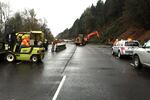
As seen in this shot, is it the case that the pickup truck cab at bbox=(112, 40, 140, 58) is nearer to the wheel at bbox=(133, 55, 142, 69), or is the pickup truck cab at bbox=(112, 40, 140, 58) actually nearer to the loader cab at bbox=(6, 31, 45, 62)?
the loader cab at bbox=(6, 31, 45, 62)

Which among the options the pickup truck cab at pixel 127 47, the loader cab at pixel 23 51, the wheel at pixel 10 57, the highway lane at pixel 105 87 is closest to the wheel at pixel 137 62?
the highway lane at pixel 105 87

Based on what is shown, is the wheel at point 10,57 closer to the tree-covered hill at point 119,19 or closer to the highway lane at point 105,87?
the highway lane at point 105,87

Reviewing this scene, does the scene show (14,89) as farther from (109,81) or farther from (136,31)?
(136,31)

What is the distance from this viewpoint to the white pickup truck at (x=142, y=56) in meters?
15.7

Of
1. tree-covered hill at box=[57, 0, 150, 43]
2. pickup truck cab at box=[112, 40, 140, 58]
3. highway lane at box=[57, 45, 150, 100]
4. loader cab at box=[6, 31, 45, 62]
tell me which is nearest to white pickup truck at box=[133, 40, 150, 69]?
highway lane at box=[57, 45, 150, 100]

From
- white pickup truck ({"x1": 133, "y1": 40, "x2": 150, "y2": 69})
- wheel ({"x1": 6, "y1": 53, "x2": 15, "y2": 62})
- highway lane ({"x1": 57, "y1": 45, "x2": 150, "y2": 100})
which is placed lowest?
highway lane ({"x1": 57, "y1": 45, "x2": 150, "y2": 100})

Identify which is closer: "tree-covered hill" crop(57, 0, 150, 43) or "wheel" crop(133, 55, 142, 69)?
"wheel" crop(133, 55, 142, 69)

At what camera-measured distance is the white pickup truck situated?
15.7m

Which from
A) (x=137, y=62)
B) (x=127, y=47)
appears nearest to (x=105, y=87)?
(x=137, y=62)

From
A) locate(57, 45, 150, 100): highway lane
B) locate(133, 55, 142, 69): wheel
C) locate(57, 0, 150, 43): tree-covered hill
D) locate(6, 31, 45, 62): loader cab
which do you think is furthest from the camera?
locate(57, 0, 150, 43): tree-covered hill

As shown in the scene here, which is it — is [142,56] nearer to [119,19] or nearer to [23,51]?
[23,51]

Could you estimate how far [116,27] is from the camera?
336ft

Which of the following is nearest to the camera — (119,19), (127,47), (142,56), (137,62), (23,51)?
(142,56)

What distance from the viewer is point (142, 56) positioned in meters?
16.5
